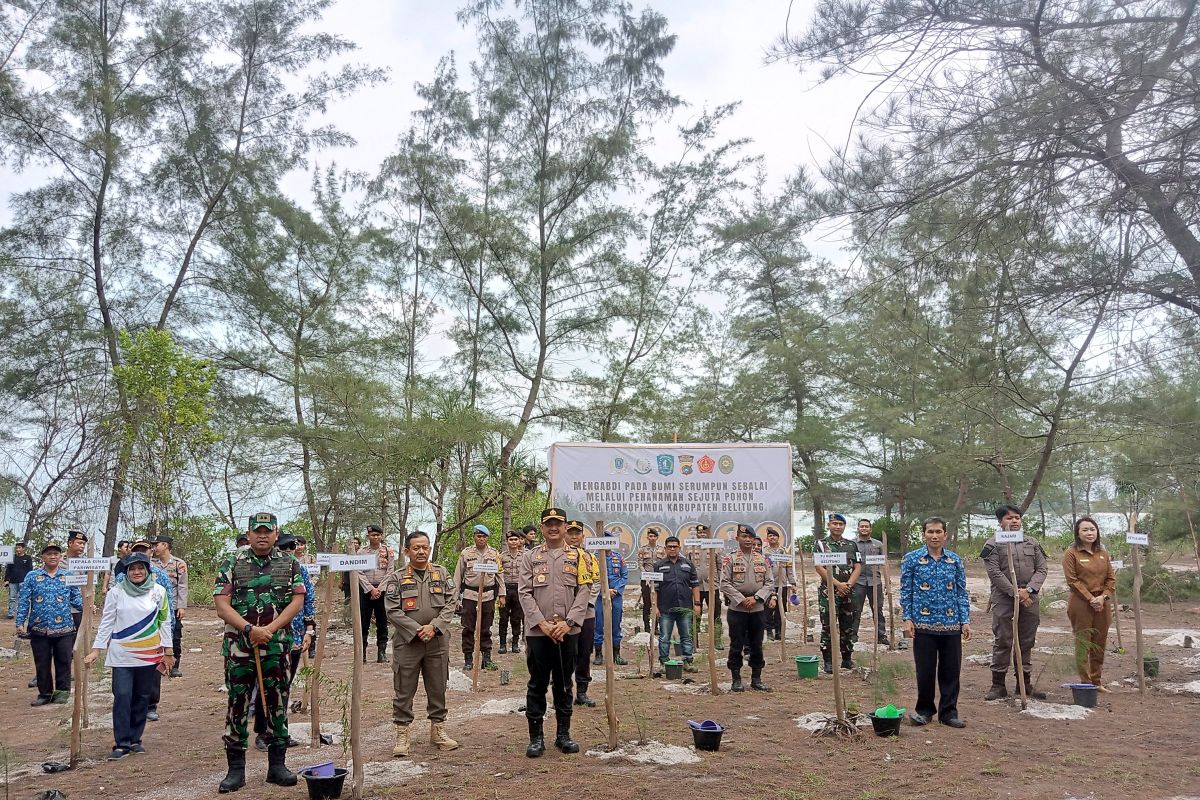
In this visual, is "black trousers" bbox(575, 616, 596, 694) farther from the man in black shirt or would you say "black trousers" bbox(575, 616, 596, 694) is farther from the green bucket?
the green bucket

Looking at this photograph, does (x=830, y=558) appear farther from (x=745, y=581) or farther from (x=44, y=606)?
(x=44, y=606)

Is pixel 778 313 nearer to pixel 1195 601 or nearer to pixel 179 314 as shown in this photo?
pixel 1195 601

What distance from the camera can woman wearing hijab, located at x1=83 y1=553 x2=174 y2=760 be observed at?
5.85 m

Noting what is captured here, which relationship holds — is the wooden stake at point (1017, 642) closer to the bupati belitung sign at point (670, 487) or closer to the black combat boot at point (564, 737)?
the black combat boot at point (564, 737)

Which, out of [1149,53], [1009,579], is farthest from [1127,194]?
[1009,579]

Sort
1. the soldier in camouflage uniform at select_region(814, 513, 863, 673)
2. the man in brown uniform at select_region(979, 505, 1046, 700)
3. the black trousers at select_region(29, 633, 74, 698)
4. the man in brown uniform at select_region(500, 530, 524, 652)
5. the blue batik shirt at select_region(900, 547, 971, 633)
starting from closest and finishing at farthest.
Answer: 1. the blue batik shirt at select_region(900, 547, 971, 633)
2. the man in brown uniform at select_region(979, 505, 1046, 700)
3. the black trousers at select_region(29, 633, 74, 698)
4. the soldier in camouflage uniform at select_region(814, 513, 863, 673)
5. the man in brown uniform at select_region(500, 530, 524, 652)


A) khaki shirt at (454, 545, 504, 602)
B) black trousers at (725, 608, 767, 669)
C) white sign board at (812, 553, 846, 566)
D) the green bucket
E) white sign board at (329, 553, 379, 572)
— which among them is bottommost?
the green bucket

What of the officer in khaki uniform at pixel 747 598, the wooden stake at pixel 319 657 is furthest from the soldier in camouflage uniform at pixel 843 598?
the wooden stake at pixel 319 657

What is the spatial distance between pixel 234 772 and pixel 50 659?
14.8ft

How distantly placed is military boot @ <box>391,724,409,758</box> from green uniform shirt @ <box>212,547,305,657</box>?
Answer: 107 cm

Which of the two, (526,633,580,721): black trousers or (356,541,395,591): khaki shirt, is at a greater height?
(356,541,395,591): khaki shirt

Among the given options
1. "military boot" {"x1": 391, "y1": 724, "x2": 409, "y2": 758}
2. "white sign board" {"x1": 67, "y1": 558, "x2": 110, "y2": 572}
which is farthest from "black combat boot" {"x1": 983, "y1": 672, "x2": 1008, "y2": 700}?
"white sign board" {"x1": 67, "y1": 558, "x2": 110, "y2": 572}

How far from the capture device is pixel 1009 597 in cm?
724

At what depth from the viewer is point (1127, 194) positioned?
5.31m
